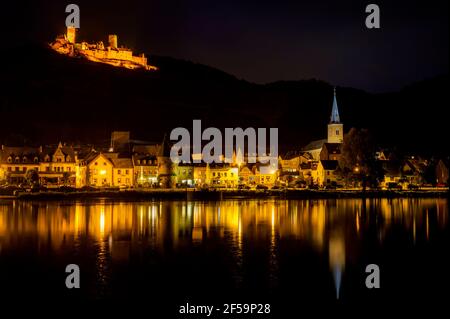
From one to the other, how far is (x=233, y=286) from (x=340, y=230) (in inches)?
577

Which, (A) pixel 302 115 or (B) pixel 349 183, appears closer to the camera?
(B) pixel 349 183

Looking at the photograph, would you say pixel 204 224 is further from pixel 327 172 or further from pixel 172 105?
pixel 172 105

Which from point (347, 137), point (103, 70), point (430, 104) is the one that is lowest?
point (347, 137)

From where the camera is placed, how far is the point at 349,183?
6706 centimetres

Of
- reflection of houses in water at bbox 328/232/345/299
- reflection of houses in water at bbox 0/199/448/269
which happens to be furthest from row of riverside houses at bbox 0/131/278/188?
reflection of houses in water at bbox 328/232/345/299

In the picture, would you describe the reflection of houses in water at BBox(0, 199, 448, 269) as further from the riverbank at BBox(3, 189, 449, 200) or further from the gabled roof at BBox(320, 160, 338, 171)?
the gabled roof at BBox(320, 160, 338, 171)

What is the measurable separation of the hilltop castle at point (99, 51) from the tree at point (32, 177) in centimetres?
7874

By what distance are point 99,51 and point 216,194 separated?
91.1 metres

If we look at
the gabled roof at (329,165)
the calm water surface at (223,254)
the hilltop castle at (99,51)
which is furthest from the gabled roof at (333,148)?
the hilltop castle at (99,51)

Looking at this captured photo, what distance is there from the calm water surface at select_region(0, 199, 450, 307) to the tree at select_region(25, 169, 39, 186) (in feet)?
86.6

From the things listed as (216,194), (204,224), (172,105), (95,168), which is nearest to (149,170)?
(95,168)

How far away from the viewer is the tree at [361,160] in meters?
64.2

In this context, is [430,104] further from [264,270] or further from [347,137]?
[264,270]
